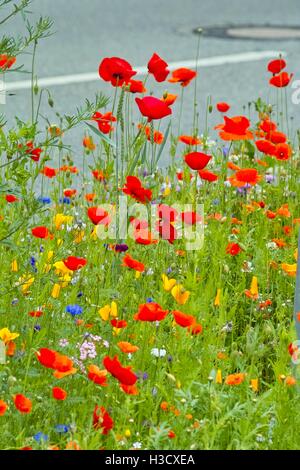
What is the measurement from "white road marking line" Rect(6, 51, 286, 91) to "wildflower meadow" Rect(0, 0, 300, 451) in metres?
3.20

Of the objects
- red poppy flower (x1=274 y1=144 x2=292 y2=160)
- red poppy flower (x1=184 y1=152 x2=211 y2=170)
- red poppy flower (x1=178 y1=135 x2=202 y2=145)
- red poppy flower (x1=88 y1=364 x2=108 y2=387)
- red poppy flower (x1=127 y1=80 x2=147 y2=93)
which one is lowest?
red poppy flower (x1=88 y1=364 x2=108 y2=387)

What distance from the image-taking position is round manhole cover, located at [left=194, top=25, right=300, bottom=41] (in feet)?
31.4

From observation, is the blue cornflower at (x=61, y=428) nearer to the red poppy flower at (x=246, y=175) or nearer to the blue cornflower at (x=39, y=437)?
the blue cornflower at (x=39, y=437)

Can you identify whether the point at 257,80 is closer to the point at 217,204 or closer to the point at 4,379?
the point at 217,204

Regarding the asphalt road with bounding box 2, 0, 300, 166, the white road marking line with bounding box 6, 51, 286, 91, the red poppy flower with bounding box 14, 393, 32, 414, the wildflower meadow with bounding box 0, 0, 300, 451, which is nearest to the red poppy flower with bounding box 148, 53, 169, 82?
the wildflower meadow with bounding box 0, 0, 300, 451

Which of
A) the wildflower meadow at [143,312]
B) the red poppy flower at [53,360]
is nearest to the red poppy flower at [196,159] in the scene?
the wildflower meadow at [143,312]

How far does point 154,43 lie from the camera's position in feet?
30.0

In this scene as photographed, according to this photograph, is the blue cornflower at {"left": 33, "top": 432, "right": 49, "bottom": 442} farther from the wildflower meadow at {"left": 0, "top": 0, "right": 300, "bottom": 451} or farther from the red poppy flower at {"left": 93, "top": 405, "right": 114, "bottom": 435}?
the red poppy flower at {"left": 93, "top": 405, "right": 114, "bottom": 435}

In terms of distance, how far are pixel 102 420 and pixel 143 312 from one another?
29cm

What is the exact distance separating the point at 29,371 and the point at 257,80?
18.1 ft

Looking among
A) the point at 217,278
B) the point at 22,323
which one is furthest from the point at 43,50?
the point at 22,323

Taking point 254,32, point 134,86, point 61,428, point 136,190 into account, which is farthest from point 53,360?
point 254,32

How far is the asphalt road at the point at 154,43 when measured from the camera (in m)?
7.66

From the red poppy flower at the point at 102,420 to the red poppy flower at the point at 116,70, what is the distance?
115 cm
